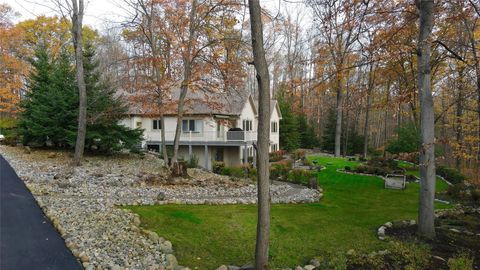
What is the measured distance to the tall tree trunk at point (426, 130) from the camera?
22.7ft

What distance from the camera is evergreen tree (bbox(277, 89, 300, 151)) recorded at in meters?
33.3

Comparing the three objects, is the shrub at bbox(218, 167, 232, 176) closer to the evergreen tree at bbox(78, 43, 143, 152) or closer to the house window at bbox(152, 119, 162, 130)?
the evergreen tree at bbox(78, 43, 143, 152)

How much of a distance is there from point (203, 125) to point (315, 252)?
58.5ft

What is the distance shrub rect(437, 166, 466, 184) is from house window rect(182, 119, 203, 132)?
1534cm

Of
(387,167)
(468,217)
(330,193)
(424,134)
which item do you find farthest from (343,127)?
(424,134)

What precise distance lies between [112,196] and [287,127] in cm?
2547

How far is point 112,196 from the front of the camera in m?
9.79

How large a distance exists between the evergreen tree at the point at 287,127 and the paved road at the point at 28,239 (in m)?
27.3

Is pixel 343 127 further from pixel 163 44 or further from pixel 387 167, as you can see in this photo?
pixel 163 44

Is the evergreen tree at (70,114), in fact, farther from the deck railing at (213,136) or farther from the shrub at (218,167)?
the deck railing at (213,136)

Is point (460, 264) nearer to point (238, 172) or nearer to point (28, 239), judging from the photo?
point (28, 239)

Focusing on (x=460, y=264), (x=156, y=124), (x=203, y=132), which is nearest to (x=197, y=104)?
(x=203, y=132)

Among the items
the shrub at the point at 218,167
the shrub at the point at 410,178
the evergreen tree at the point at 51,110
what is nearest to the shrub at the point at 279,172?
the shrub at the point at 218,167

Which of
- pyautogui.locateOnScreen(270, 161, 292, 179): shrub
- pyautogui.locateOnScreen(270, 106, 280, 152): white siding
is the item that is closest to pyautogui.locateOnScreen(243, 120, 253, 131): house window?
pyautogui.locateOnScreen(270, 106, 280, 152): white siding
